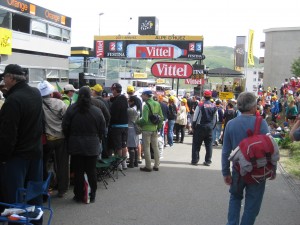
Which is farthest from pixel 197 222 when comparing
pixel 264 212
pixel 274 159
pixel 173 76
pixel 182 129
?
pixel 182 129

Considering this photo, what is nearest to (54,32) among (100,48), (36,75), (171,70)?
(100,48)

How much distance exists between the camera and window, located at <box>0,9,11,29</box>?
2911cm

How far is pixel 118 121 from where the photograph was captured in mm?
8469

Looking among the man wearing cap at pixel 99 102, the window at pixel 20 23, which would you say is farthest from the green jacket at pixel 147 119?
the window at pixel 20 23

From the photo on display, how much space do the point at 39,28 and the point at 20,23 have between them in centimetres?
261

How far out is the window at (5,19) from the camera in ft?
95.5

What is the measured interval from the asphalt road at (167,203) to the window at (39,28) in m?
28.6

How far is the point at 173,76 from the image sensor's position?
39.3ft

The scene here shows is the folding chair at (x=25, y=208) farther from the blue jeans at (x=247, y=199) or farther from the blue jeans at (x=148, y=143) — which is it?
the blue jeans at (x=148, y=143)

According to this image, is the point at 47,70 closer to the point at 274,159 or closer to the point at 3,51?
the point at 3,51

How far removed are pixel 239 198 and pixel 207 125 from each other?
579 cm

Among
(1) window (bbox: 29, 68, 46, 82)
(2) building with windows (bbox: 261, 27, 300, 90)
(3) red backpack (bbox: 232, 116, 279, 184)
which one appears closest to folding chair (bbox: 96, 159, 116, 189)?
(3) red backpack (bbox: 232, 116, 279, 184)

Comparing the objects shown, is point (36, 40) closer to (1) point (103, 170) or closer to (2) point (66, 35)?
(2) point (66, 35)

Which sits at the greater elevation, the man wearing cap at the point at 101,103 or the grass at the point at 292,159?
the man wearing cap at the point at 101,103
